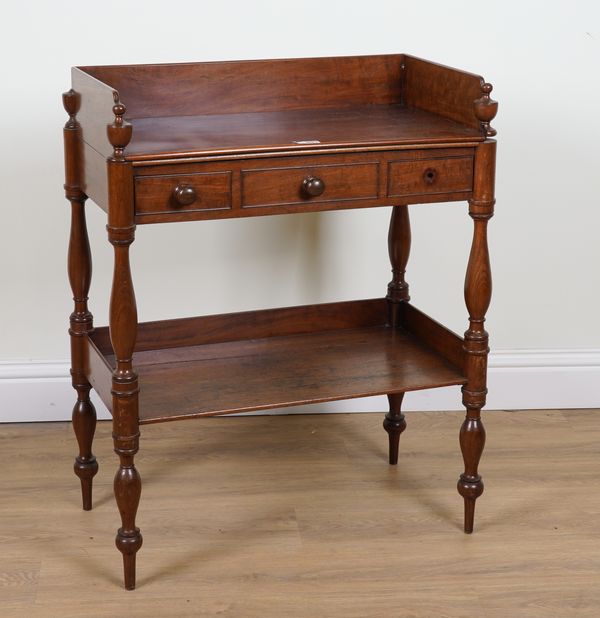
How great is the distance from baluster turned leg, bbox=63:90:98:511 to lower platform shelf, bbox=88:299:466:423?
6 cm

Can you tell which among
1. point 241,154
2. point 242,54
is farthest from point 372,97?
point 241,154

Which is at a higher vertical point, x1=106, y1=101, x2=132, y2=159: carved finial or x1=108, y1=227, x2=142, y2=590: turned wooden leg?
x1=106, y1=101, x2=132, y2=159: carved finial

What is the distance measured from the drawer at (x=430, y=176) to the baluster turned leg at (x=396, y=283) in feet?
1.74

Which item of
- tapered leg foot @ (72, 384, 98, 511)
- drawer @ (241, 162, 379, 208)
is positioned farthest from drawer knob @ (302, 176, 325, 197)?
tapered leg foot @ (72, 384, 98, 511)

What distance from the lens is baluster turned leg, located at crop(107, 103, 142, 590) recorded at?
251 centimetres

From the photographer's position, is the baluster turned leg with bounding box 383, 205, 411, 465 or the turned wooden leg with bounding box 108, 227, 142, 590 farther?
the baluster turned leg with bounding box 383, 205, 411, 465

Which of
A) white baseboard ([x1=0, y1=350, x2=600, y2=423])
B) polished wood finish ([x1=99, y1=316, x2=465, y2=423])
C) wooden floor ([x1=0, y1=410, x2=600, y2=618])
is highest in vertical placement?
polished wood finish ([x1=99, y1=316, x2=465, y2=423])

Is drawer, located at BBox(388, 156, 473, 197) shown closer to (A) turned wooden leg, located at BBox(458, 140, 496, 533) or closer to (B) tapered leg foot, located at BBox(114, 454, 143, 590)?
(A) turned wooden leg, located at BBox(458, 140, 496, 533)

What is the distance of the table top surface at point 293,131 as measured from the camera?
2.64 m

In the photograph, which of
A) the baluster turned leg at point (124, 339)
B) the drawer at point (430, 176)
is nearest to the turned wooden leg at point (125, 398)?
the baluster turned leg at point (124, 339)

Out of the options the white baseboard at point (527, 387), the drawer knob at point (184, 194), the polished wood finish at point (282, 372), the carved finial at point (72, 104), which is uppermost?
the carved finial at point (72, 104)

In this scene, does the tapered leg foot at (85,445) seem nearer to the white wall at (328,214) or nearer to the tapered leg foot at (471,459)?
the white wall at (328,214)

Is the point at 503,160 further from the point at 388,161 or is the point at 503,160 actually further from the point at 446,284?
the point at 388,161

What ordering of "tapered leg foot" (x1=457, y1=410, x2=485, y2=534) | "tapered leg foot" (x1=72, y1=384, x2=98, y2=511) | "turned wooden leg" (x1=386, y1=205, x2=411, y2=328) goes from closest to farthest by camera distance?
"tapered leg foot" (x1=457, y1=410, x2=485, y2=534) → "tapered leg foot" (x1=72, y1=384, x2=98, y2=511) → "turned wooden leg" (x1=386, y1=205, x2=411, y2=328)
